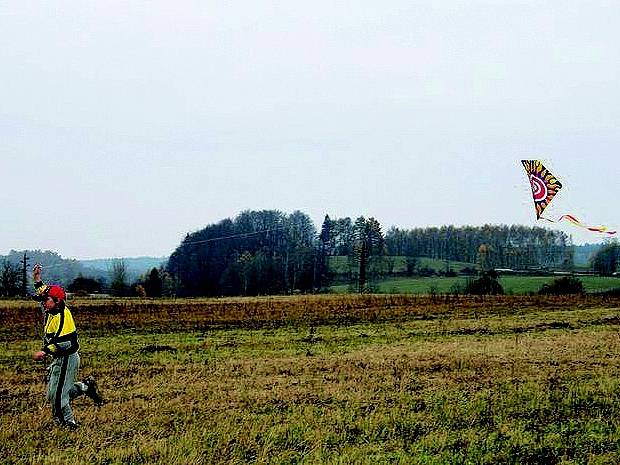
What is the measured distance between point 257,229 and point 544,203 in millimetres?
126218

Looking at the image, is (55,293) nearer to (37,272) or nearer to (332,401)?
(37,272)

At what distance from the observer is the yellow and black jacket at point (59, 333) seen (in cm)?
1018

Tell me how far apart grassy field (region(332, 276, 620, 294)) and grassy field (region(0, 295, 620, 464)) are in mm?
58516

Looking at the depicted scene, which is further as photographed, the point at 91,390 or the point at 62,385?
the point at 91,390

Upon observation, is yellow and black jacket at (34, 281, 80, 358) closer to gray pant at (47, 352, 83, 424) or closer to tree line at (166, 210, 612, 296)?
gray pant at (47, 352, 83, 424)

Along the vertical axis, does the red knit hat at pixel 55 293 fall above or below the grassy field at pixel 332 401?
above

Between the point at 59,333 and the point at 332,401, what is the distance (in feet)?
17.0

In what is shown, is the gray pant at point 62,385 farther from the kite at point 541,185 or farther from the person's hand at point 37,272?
the kite at point 541,185

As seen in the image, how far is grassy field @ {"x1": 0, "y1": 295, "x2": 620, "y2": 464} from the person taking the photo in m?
8.99

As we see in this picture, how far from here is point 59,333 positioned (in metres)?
10.2

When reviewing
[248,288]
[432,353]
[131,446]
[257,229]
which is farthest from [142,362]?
[257,229]

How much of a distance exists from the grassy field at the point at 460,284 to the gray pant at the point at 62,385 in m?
70.7

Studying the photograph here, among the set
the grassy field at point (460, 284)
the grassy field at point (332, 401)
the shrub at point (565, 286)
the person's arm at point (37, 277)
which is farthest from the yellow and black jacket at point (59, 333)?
the grassy field at point (460, 284)

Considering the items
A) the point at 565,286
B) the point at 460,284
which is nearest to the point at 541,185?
the point at 565,286
